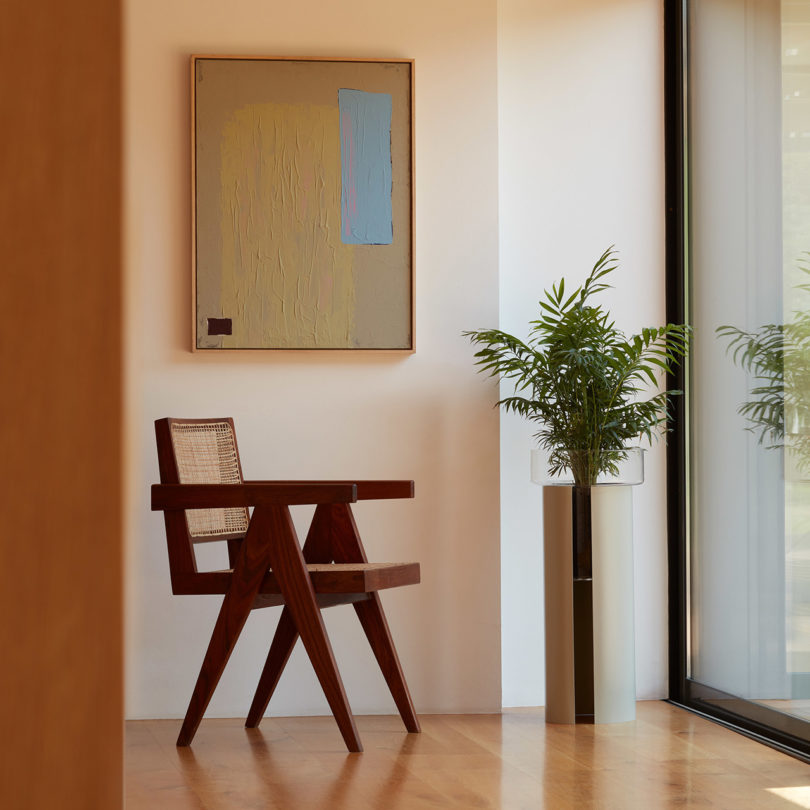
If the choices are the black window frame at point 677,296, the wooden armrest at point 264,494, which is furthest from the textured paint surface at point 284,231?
the black window frame at point 677,296

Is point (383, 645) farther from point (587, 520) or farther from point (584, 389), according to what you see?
point (584, 389)

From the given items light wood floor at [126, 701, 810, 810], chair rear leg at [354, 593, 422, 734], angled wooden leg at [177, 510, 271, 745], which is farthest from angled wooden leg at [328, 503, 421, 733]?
angled wooden leg at [177, 510, 271, 745]

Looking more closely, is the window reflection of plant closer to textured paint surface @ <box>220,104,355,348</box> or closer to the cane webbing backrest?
textured paint surface @ <box>220,104,355,348</box>

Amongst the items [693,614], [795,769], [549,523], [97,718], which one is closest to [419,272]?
[549,523]

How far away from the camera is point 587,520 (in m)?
2.95

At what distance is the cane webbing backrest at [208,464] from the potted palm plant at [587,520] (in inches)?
32.3

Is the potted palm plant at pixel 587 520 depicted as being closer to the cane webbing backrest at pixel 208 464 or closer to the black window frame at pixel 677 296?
the black window frame at pixel 677 296

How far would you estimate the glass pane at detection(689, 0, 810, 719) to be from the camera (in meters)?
2.74

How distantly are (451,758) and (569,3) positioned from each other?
8.33 feet

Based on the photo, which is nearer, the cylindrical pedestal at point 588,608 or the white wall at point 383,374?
the cylindrical pedestal at point 588,608

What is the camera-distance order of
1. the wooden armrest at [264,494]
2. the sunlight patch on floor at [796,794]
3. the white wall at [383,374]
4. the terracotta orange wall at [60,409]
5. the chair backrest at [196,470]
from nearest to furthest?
the terracotta orange wall at [60,409] < the sunlight patch on floor at [796,794] < the wooden armrest at [264,494] < the chair backrest at [196,470] < the white wall at [383,374]

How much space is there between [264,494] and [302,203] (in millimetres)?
1176

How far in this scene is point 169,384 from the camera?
3203 millimetres

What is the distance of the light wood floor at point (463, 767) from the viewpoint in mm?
2164
